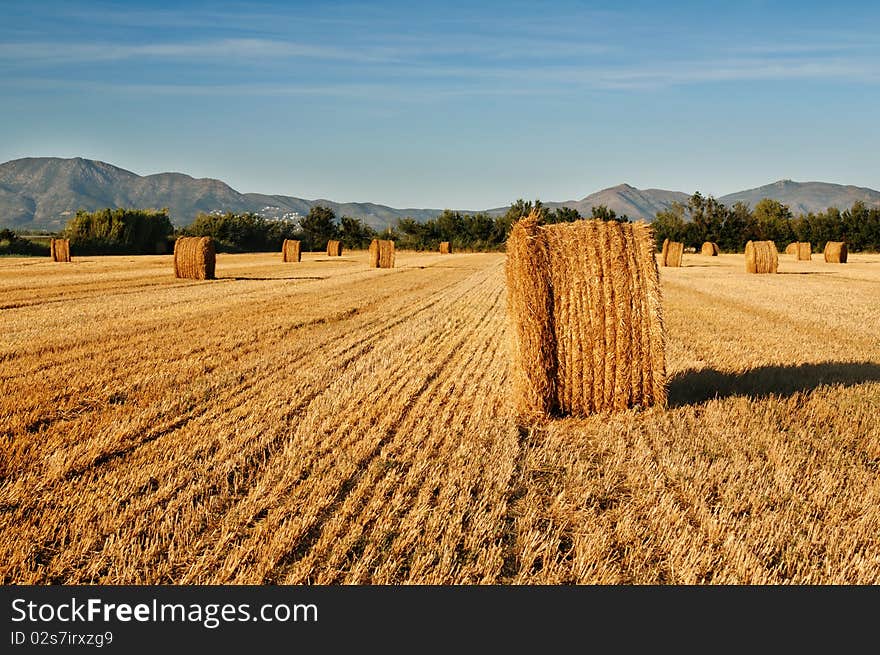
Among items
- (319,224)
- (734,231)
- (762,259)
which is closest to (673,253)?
(762,259)

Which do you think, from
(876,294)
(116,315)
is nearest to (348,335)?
(116,315)

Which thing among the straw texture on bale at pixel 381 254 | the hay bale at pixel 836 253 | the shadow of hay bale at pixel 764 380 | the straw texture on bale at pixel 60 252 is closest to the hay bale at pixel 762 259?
the hay bale at pixel 836 253

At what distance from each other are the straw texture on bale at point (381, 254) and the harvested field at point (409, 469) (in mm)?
25079

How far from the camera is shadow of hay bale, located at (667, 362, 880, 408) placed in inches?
313

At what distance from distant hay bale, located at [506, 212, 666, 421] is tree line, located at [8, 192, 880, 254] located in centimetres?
5144

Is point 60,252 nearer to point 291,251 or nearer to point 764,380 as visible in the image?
point 291,251

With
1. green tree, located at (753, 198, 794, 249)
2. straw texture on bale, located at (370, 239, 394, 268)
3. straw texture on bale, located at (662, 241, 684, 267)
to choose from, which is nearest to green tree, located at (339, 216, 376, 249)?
green tree, located at (753, 198, 794, 249)

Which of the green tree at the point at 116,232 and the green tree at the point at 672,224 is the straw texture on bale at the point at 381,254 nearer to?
the green tree at the point at 116,232

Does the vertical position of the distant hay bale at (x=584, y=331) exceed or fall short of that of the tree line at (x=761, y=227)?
it falls short

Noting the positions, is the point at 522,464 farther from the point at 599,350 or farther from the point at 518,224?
the point at 518,224

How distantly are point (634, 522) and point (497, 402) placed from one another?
3.18 meters

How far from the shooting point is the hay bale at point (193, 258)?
2561 cm

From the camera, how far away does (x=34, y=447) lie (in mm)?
5664

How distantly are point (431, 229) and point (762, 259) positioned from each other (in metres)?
50.5
